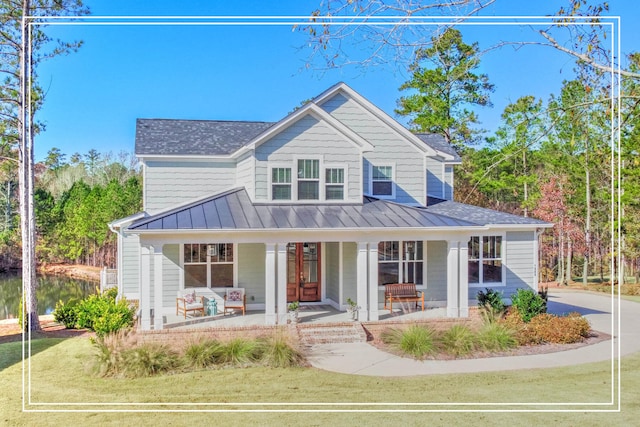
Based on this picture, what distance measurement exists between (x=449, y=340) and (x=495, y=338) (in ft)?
4.02

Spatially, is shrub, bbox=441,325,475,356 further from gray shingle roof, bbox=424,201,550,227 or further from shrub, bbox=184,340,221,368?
shrub, bbox=184,340,221,368

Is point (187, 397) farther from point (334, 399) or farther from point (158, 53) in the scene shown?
point (158, 53)

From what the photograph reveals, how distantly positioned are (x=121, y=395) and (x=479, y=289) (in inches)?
454

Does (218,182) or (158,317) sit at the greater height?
(218,182)

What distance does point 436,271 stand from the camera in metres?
16.3

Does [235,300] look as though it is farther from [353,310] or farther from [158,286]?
[353,310]

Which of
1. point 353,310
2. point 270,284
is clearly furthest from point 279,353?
point 353,310

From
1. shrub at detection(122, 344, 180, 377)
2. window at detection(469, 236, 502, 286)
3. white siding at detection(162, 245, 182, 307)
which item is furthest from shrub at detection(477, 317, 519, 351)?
white siding at detection(162, 245, 182, 307)

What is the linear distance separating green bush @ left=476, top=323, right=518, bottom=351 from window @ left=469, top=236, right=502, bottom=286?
385 cm

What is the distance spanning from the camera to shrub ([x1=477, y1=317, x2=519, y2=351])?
12102 millimetres

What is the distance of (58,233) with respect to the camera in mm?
37094

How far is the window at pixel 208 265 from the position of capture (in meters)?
15.3

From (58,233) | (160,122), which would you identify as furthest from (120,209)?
(160,122)

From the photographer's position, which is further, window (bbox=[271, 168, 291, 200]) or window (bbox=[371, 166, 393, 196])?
window (bbox=[371, 166, 393, 196])
